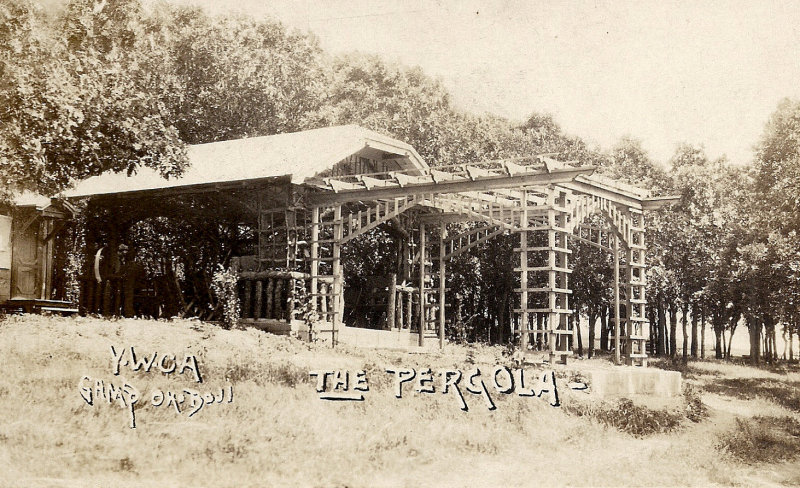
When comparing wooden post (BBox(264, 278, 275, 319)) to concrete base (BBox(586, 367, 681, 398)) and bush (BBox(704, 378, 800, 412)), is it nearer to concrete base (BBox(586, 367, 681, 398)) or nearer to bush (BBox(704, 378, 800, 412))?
concrete base (BBox(586, 367, 681, 398))

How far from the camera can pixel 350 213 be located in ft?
67.1

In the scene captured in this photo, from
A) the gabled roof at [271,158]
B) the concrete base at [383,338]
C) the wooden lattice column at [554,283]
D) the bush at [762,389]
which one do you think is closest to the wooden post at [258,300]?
the concrete base at [383,338]

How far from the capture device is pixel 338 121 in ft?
121

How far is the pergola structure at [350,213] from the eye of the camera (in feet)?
52.9

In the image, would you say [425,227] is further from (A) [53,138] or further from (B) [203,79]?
(B) [203,79]

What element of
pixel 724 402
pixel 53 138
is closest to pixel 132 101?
pixel 53 138

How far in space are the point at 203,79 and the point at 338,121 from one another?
7068 millimetres

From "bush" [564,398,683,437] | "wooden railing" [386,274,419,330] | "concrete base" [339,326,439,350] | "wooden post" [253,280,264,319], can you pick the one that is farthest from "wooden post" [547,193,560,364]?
"wooden railing" [386,274,419,330]

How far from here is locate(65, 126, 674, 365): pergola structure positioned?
52.9 feet

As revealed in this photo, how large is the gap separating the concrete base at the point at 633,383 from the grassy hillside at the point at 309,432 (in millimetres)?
393

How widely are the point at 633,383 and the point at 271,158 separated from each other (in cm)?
1093

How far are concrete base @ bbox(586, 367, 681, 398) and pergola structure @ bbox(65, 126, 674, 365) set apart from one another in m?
1.36

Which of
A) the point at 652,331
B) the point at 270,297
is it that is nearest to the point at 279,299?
the point at 270,297

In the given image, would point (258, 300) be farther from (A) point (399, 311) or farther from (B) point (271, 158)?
(A) point (399, 311)
